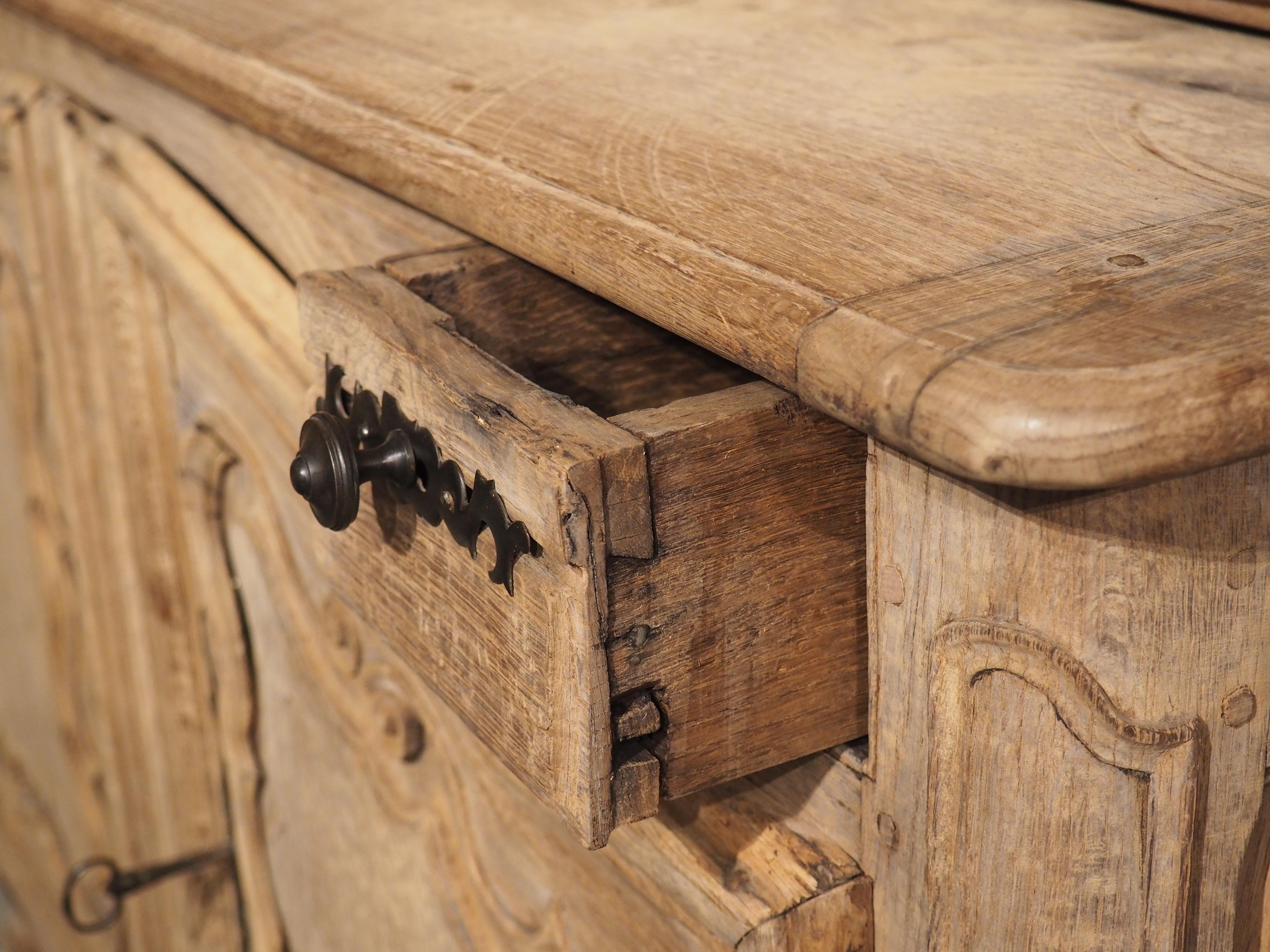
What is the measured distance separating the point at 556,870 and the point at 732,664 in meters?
0.29

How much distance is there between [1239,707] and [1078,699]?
0.22ft

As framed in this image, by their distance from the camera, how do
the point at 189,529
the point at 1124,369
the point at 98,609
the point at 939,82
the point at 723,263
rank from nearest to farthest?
the point at 1124,369, the point at 723,263, the point at 939,82, the point at 189,529, the point at 98,609

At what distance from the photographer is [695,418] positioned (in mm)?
509

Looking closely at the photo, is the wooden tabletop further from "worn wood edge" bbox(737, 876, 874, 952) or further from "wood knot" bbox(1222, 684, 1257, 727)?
"worn wood edge" bbox(737, 876, 874, 952)

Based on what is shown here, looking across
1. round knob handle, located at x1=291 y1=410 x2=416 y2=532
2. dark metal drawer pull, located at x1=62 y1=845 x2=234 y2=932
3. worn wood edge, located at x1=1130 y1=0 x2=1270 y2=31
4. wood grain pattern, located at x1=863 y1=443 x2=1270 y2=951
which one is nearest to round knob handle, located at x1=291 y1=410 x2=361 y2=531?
round knob handle, located at x1=291 y1=410 x2=416 y2=532

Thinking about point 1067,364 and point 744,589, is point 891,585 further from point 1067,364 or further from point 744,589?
point 1067,364

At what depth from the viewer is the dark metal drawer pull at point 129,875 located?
1.25m

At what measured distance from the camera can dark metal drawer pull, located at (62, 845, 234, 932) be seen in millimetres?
1251

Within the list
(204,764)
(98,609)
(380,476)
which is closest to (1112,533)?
(380,476)

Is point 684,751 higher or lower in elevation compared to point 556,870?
higher

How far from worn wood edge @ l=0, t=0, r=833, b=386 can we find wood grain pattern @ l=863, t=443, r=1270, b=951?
0.27ft

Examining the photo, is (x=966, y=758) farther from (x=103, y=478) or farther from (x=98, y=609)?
(x=98, y=609)

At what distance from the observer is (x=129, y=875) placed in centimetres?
126

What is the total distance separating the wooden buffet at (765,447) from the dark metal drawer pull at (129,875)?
372 millimetres
